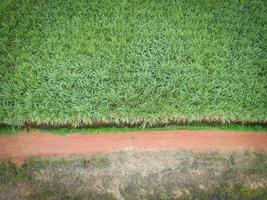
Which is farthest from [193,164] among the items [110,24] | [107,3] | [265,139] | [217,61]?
[107,3]

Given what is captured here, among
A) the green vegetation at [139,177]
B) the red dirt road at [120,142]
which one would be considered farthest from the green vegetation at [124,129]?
the green vegetation at [139,177]

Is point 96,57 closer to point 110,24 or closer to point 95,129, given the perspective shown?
point 110,24

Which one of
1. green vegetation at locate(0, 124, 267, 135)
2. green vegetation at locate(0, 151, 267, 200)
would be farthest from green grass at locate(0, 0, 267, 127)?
green vegetation at locate(0, 151, 267, 200)

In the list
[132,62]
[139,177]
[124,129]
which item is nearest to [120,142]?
[124,129]

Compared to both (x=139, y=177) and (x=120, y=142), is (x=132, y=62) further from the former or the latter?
(x=139, y=177)

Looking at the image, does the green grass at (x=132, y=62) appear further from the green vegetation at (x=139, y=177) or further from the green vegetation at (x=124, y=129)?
the green vegetation at (x=139, y=177)
